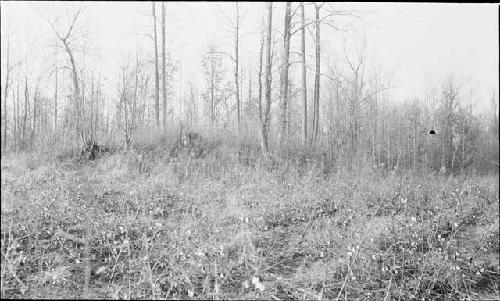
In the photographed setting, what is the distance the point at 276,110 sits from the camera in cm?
897

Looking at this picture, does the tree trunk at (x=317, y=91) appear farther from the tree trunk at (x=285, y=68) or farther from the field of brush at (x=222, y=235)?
the field of brush at (x=222, y=235)

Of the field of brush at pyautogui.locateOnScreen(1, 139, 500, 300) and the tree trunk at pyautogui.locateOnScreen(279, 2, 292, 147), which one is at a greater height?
the tree trunk at pyautogui.locateOnScreen(279, 2, 292, 147)

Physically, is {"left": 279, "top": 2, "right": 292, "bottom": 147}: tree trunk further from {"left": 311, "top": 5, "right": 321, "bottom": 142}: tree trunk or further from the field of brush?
the field of brush

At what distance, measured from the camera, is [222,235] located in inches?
135

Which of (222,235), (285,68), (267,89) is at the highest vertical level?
(285,68)

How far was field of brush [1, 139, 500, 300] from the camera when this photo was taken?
2.23m

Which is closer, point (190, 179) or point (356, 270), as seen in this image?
point (356, 270)

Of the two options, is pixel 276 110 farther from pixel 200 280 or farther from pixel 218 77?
pixel 200 280

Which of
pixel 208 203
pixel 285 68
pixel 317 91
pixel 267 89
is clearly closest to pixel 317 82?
pixel 317 91

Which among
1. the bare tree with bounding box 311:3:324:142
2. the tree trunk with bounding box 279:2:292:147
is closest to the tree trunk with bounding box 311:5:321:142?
the bare tree with bounding box 311:3:324:142

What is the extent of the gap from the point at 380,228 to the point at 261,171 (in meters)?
2.58

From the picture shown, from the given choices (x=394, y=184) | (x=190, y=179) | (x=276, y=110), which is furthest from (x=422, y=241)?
(x=276, y=110)

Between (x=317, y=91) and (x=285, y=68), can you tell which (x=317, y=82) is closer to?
(x=317, y=91)

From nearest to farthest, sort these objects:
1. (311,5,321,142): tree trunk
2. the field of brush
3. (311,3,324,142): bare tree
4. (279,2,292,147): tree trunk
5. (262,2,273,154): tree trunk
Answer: the field of brush, (262,2,273,154): tree trunk, (279,2,292,147): tree trunk, (311,3,324,142): bare tree, (311,5,321,142): tree trunk
